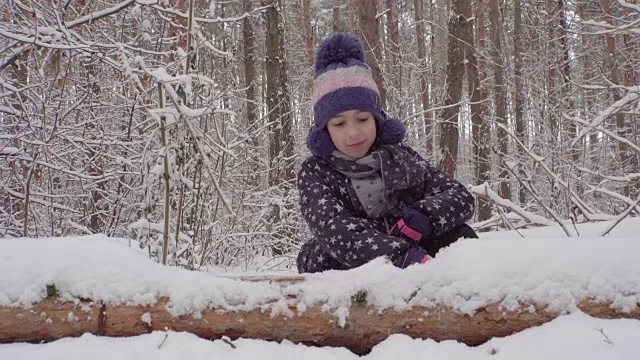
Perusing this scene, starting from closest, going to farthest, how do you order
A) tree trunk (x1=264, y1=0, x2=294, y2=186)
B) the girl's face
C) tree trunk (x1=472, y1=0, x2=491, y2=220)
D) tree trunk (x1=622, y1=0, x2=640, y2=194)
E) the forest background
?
the girl's face < the forest background < tree trunk (x1=622, y1=0, x2=640, y2=194) < tree trunk (x1=264, y1=0, x2=294, y2=186) < tree trunk (x1=472, y1=0, x2=491, y2=220)

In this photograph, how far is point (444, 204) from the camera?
226cm

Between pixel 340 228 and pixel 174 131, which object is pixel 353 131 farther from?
pixel 174 131

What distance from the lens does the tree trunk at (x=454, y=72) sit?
6715mm

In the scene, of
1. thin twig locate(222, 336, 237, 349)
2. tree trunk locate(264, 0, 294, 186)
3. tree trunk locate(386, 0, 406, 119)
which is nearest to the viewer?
thin twig locate(222, 336, 237, 349)

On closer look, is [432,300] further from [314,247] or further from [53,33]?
[53,33]

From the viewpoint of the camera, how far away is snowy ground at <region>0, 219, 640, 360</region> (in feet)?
3.88

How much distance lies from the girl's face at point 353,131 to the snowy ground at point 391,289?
1074mm

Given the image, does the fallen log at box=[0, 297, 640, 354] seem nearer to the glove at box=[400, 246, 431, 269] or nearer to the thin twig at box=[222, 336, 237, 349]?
the thin twig at box=[222, 336, 237, 349]

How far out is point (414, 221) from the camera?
2143mm

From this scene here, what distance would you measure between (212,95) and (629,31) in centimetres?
272

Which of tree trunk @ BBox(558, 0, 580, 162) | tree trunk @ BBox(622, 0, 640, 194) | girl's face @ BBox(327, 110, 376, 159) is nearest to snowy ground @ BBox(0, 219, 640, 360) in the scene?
girl's face @ BBox(327, 110, 376, 159)

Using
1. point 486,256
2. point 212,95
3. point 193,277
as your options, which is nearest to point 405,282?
point 486,256

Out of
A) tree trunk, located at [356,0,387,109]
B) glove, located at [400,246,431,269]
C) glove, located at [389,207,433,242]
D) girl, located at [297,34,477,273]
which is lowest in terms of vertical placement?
glove, located at [400,246,431,269]

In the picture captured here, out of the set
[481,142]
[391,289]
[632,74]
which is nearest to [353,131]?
[391,289]
